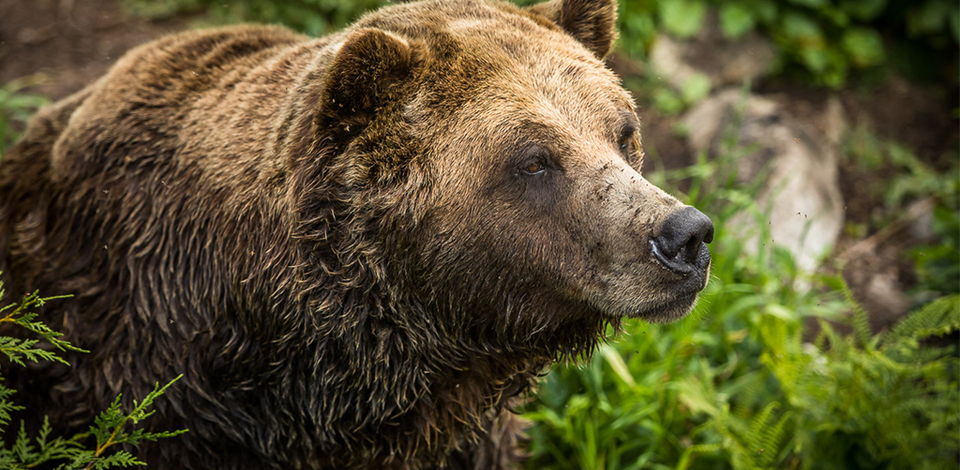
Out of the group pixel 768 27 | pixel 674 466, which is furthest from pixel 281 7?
pixel 674 466

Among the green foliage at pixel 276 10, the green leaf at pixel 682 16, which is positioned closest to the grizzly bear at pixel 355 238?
the green foliage at pixel 276 10

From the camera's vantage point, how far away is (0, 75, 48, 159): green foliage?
18.7 ft

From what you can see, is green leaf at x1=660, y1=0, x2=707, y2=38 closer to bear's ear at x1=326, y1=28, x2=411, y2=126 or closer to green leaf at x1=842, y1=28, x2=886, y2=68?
green leaf at x1=842, y1=28, x2=886, y2=68

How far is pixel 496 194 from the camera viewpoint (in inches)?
117

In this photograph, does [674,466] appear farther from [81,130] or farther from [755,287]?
[81,130]

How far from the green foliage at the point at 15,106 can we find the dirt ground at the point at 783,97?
0.13 metres

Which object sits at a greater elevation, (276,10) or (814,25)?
(276,10)

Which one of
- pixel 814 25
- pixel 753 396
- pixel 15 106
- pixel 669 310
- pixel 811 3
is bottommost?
pixel 753 396

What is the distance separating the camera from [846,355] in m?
4.59

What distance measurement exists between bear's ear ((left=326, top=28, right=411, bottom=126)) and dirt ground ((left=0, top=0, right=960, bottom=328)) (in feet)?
15.3

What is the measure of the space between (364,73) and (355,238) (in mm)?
631

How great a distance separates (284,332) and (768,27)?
6956 millimetres

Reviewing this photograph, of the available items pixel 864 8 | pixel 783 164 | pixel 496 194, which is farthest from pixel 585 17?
pixel 864 8

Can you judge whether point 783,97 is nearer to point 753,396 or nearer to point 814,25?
point 814,25
